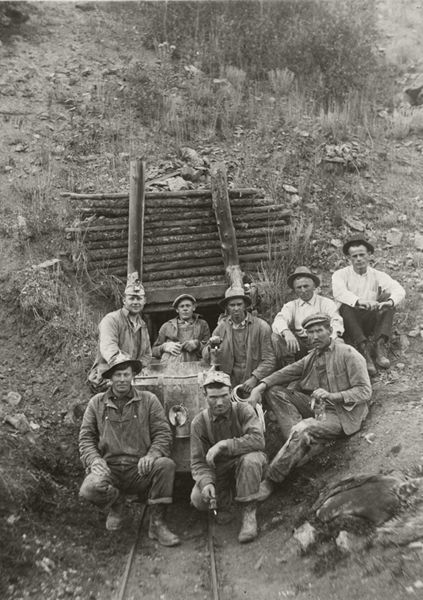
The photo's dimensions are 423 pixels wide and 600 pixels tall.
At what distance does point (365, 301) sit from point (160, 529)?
3.35 metres

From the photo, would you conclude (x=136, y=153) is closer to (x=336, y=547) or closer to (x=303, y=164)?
(x=303, y=164)

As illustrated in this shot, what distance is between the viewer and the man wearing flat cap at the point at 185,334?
22.4 feet

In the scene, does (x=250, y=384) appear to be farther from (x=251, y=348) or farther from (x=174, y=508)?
(x=174, y=508)

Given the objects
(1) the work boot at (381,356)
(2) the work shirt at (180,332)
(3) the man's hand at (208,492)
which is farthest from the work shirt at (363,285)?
(3) the man's hand at (208,492)

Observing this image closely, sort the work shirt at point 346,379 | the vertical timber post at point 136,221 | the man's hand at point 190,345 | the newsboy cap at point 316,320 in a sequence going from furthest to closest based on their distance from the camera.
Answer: the vertical timber post at point 136,221 < the man's hand at point 190,345 < the newsboy cap at point 316,320 < the work shirt at point 346,379

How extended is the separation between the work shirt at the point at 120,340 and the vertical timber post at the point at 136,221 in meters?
1.16

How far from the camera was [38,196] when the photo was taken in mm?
9344

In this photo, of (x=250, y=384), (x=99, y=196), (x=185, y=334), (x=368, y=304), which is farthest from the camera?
(x=99, y=196)

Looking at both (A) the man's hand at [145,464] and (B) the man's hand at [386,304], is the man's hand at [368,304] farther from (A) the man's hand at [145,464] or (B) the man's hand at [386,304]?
(A) the man's hand at [145,464]

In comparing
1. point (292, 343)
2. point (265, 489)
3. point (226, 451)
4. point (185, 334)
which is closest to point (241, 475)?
point (226, 451)

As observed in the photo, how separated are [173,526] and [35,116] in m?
9.00

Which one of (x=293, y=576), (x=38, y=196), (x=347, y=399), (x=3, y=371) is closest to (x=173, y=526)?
(x=293, y=576)

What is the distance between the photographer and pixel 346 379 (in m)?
5.55

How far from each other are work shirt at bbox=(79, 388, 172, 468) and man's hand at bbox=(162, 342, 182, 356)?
1.30 m
